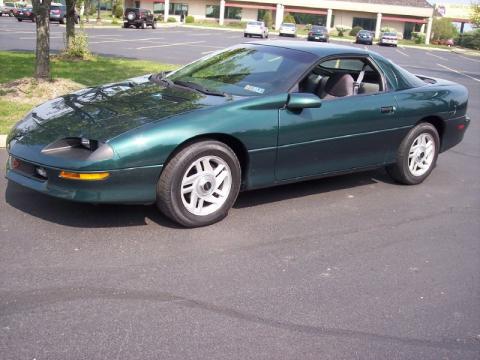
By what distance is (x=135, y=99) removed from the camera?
497 cm

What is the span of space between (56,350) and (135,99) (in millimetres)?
2591

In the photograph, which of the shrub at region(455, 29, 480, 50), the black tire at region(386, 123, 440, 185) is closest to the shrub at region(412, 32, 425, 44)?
the shrub at region(455, 29, 480, 50)

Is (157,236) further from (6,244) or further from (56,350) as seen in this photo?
(56,350)

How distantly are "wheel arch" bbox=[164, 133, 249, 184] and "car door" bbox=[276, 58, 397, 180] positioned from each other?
0.31 m

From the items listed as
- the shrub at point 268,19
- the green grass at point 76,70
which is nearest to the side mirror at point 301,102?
the green grass at point 76,70

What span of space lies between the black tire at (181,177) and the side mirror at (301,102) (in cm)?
68

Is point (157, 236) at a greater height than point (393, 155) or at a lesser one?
lesser

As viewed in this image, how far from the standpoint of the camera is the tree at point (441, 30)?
72.9 meters

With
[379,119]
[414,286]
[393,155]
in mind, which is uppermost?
[379,119]

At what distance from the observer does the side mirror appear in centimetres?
492

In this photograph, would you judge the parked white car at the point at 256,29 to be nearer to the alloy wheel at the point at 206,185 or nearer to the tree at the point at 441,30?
the tree at the point at 441,30

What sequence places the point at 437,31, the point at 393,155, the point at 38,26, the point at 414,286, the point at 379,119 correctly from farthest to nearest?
1. the point at 437,31
2. the point at 38,26
3. the point at 393,155
4. the point at 379,119
5. the point at 414,286

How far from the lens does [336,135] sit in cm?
533

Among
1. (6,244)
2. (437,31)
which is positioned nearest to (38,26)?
(6,244)
